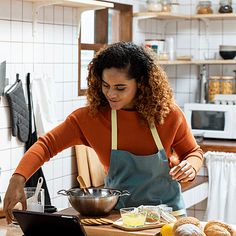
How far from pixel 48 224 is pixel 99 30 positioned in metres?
2.87

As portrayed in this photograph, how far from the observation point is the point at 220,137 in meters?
5.27

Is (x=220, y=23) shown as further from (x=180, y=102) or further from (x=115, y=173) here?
(x=115, y=173)

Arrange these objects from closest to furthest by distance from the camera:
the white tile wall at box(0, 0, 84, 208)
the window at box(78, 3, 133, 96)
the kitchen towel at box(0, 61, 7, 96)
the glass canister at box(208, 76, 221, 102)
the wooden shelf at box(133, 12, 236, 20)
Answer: the kitchen towel at box(0, 61, 7, 96) < the white tile wall at box(0, 0, 84, 208) < the window at box(78, 3, 133, 96) < the wooden shelf at box(133, 12, 236, 20) < the glass canister at box(208, 76, 221, 102)

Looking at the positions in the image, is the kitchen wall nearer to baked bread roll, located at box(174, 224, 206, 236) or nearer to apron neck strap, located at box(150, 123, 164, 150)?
apron neck strap, located at box(150, 123, 164, 150)

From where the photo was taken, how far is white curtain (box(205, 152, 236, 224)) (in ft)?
16.2

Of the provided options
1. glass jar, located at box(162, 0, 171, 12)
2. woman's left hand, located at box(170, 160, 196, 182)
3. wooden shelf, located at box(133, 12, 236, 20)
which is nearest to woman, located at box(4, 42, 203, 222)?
woman's left hand, located at box(170, 160, 196, 182)

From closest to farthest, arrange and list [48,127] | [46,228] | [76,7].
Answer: [46,228], [48,127], [76,7]

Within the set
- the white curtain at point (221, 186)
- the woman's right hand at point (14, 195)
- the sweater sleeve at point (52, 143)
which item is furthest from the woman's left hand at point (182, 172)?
the white curtain at point (221, 186)

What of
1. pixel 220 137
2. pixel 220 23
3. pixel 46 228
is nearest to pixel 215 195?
pixel 220 137

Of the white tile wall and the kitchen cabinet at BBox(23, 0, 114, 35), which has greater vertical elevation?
the kitchen cabinet at BBox(23, 0, 114, 35)

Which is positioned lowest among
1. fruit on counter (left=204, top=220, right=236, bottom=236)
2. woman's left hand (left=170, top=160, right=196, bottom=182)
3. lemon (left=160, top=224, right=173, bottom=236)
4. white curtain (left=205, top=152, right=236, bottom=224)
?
white curtain (left=205, top=152, right=236, bottom=224)

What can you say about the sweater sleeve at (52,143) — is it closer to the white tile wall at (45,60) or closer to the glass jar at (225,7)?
the white tile wall at (45,60)

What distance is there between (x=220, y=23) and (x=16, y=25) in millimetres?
2273

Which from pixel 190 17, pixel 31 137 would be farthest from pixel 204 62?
pixel 31 137
